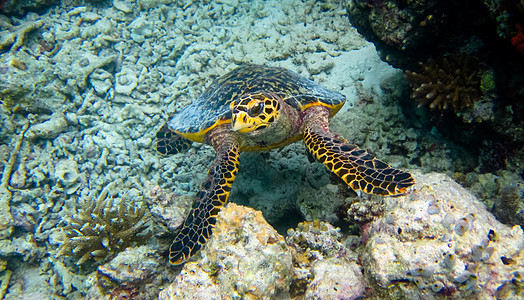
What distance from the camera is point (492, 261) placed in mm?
1436

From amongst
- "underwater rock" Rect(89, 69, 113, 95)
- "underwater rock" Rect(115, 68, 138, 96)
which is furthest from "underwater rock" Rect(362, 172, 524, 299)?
"underwater rock" Rect(89, 69, 113, 95)

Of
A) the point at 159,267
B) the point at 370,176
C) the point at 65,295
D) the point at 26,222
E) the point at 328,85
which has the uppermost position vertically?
the point at 370,176

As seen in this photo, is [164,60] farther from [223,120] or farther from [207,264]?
[207,264]

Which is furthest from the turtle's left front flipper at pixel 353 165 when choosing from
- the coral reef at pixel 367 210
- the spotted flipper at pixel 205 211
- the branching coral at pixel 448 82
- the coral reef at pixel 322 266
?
the branching coral at pixel 448 82

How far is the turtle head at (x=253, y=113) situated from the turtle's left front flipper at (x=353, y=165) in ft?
1.86

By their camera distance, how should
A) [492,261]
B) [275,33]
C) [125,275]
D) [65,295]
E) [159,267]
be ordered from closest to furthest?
1. [492,261]
2. [125,275]
3. [159,267]
4. [65,295]
5. [275,33]

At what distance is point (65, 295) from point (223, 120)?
3433 mm

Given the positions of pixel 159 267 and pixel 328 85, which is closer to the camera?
pixel 159 267

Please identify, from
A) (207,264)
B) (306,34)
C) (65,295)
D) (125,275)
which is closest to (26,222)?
(65,295)

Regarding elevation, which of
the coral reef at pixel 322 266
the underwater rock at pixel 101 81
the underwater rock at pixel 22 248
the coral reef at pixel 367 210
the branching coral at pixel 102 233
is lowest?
the underwater rock at pixel 22 248

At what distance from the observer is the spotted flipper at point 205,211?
2238 millimetres

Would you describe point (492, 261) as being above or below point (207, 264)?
above

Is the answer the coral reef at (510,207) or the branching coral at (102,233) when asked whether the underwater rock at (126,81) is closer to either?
the branching coral at (102,233)

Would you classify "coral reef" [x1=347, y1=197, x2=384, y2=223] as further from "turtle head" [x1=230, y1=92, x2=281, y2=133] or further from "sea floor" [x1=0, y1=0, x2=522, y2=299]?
"turtle head" [x1=230, y1=92, x2=281, y2=133]
